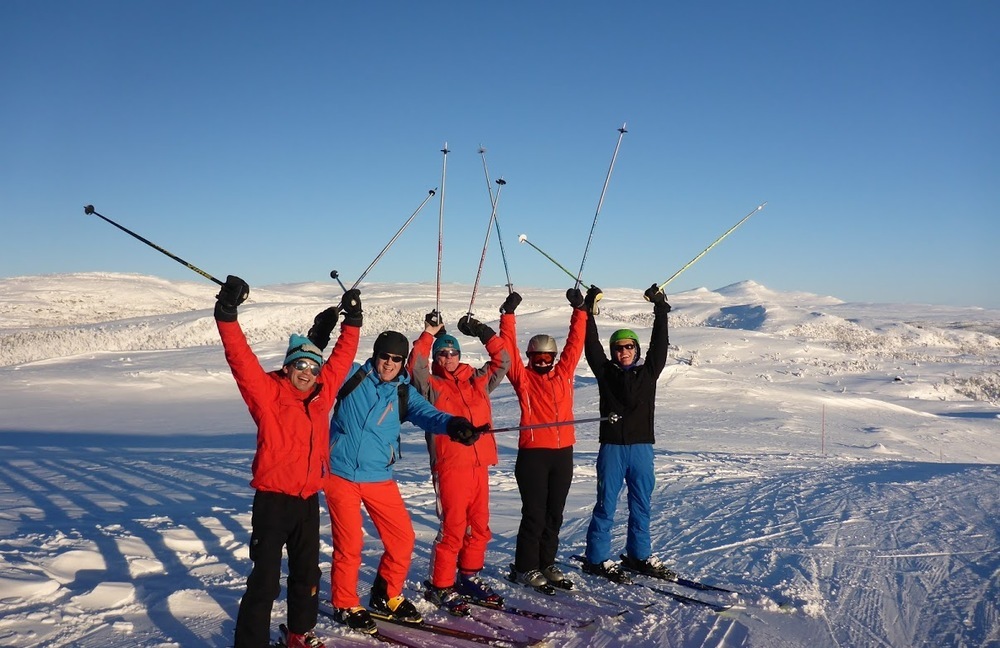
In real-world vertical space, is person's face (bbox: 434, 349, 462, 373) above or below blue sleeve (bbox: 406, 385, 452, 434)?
above

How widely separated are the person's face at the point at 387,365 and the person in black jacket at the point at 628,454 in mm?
1691

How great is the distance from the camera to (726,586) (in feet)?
17.3

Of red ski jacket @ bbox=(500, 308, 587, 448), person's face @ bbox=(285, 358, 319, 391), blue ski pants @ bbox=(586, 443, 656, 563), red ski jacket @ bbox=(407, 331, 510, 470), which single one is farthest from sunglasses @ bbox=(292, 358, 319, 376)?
blue ski pants @ bbox=(586, 443, 656, 563)

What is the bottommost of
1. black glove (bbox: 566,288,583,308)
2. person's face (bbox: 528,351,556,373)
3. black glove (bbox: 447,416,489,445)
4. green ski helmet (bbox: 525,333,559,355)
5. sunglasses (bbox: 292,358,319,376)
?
black glove (bbox: 447,416,489,445)

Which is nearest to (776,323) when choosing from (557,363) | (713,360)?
(713,360)

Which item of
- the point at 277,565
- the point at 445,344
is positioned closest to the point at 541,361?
the point at 445,344

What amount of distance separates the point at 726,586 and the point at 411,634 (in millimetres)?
2464

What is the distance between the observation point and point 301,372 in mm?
3859

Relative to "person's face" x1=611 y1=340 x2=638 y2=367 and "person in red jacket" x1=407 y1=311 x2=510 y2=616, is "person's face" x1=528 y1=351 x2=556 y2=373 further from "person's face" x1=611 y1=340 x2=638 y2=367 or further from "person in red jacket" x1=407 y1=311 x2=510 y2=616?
"person's face" x1=611 y1=340 x2=638 y2=367

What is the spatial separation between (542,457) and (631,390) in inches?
34.3

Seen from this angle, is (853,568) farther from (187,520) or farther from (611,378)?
(187,520)

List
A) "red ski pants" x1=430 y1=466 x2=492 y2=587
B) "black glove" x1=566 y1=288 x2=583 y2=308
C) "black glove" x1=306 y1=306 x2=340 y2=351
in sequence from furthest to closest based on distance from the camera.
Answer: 1. "black glove" x1=566 y1=288 x2=583 y2=308
2. "black glove" x1=306 y1=306 x2=340 y2=351
3. "red ski pants" x1=430 y1=466 x2=492 y2=587

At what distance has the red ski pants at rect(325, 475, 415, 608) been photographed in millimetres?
4156

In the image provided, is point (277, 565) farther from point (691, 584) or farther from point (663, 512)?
point (663, 512)
